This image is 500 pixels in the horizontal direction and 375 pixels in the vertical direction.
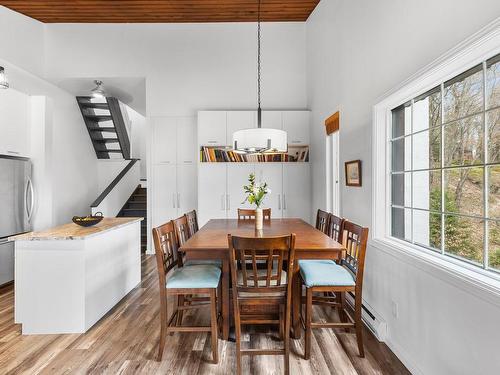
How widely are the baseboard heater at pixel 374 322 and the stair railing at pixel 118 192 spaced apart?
4.92 metres

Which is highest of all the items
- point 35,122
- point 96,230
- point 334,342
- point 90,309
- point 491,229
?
point 35,122

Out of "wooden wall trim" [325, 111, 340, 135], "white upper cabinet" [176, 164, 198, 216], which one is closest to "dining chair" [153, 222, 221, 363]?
"wooden wall trim" [325, 111, 340, 135]

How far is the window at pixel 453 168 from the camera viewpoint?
151 centimetres

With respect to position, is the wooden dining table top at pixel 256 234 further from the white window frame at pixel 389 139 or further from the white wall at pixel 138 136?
the white wall at pixel 138 136

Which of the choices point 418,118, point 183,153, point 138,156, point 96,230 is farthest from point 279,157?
point 138,156

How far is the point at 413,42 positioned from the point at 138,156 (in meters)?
7.41

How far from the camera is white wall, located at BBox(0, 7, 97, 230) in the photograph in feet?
13.8

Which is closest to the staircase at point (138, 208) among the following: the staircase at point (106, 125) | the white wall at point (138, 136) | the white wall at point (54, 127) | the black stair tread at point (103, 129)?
the white wall at point (54, 127)

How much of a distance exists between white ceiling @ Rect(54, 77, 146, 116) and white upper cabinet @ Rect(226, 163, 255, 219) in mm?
2376

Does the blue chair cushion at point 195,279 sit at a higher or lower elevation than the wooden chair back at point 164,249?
lower

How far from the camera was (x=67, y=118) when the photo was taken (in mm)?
5258

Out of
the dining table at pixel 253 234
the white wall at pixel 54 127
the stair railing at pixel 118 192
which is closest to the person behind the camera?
the dining table at pixel 253 234

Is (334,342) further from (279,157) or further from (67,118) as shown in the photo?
(67,118)

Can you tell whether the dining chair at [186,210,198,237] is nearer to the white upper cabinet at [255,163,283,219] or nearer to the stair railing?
the white upper cabinet at [255,163,283,219]
